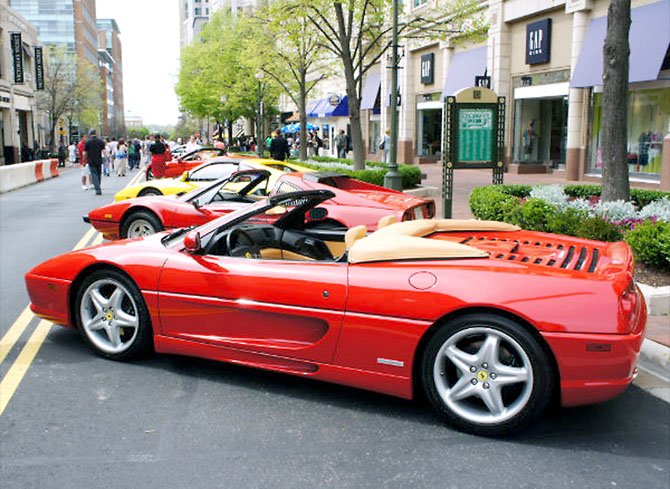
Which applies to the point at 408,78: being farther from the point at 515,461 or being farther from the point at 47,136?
the point at 47,136

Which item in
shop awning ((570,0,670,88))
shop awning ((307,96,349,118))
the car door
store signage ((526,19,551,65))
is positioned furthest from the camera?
shop awning ((307,96,349,118))

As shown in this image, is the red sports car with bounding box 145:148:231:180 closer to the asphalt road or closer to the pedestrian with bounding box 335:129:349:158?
the asphalt road

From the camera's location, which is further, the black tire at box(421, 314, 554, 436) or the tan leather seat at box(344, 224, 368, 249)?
the tan leather seat at box(344, 224, 368, 249)

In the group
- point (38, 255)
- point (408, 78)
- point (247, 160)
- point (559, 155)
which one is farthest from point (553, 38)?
point (38, 255)

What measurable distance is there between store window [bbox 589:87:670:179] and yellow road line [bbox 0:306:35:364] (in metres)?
17.7

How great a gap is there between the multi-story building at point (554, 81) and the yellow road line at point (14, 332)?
1650 cm

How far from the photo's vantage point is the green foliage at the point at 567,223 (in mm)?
8227

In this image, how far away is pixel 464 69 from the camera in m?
30.8

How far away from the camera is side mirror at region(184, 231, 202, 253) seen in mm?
4871

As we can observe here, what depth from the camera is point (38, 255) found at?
9969 millimetres

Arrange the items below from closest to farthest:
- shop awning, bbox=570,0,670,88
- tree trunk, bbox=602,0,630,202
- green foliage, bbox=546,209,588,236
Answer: green foliage, bbox=546,209,588,236 → tree trunk, bbox=602,0,630,202 → shop awning, bbox=570,0,670,88

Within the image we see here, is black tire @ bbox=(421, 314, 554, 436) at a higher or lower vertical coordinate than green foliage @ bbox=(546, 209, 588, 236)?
lower

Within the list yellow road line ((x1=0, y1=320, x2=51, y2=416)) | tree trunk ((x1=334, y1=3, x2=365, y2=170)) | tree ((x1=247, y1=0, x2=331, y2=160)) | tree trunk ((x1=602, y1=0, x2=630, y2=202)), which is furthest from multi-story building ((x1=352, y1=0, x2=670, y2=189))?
yellow road line ((x1=0, y1=320, x2=51, y2=416))

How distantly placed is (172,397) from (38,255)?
633 cm
